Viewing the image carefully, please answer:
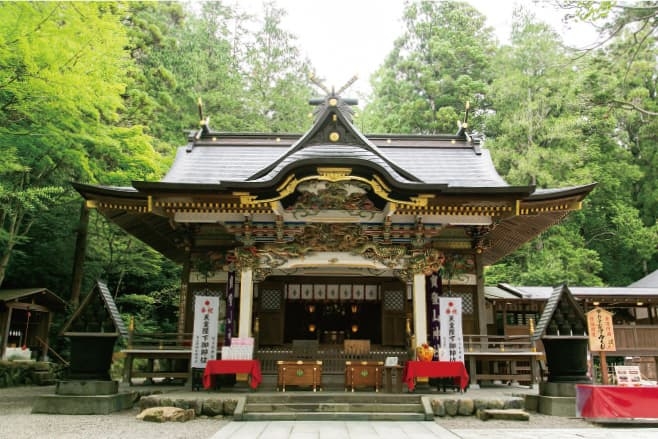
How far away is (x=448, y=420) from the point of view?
8.22 m

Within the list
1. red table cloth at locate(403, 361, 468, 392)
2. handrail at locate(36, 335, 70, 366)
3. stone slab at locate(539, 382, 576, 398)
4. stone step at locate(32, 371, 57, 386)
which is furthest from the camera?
handrail at locate(36, 335, 70, 366)

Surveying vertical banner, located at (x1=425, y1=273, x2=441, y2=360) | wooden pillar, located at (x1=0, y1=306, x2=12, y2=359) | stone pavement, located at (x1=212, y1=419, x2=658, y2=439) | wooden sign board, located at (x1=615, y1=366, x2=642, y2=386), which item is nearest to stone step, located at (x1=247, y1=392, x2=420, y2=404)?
stone pavement, located at (x1=212, y1=419, x2=658, y2=439)

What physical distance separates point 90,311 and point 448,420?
267 inches

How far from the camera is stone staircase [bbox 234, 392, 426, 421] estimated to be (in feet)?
26.3

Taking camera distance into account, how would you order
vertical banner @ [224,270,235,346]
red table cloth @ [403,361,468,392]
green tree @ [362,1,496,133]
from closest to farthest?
red table cloth @ [403,361,468,392]
vertical banner @ [224,270,235,346]
green tree @ [362,1,496,133]

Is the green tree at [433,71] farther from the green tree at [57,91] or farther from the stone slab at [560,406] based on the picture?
the stone slab at [560,406]

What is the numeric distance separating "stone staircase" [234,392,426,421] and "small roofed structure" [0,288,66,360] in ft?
36.7

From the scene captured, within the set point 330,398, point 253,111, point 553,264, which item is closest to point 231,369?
point 330,398

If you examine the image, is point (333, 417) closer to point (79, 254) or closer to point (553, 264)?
point (79, 254)

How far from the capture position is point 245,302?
10492 mm

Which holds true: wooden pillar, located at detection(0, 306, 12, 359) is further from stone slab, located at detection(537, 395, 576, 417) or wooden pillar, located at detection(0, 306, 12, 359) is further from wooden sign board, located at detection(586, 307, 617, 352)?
wooden sign board, located at detection(586, 307, 617, 352)

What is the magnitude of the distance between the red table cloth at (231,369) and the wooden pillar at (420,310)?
3.52 metres

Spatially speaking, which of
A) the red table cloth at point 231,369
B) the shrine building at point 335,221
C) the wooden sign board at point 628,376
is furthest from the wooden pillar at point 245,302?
the wooden sign board at point 628,376

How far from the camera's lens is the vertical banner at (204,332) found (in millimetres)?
10359
